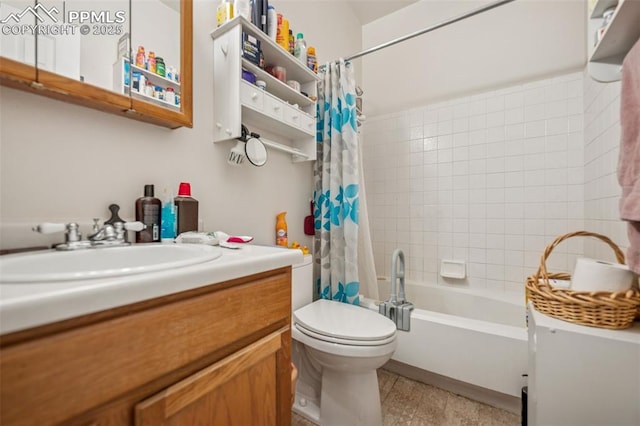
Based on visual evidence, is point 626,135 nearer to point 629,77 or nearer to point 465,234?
point 629,77

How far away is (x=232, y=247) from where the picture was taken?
0.82m

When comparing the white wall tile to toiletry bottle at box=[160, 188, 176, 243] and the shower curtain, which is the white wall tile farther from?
toiletry bottle at box=[160, 188, 176, 243]

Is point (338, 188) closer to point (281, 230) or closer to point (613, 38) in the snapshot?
point (281, 230)

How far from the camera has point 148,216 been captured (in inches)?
34.0

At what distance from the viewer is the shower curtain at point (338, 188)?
1.52m

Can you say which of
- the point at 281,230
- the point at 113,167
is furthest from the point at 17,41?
the point at 281,230

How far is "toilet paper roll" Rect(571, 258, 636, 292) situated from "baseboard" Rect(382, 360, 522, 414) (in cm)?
73

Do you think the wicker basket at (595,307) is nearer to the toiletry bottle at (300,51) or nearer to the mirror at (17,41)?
the toiletry bottle at (300,51)

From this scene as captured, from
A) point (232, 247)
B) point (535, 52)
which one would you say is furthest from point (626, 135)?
point (535, 52)

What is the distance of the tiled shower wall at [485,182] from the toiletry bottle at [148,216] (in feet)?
5.92

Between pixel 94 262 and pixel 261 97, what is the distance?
868 mm

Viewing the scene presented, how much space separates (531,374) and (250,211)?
1.27 m

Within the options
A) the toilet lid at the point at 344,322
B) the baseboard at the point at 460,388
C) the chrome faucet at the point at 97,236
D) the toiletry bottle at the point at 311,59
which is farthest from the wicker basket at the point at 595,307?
the toiletry bottle at the point at 311,59

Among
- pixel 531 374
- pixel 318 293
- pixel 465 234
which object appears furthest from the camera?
pixel 465 234
